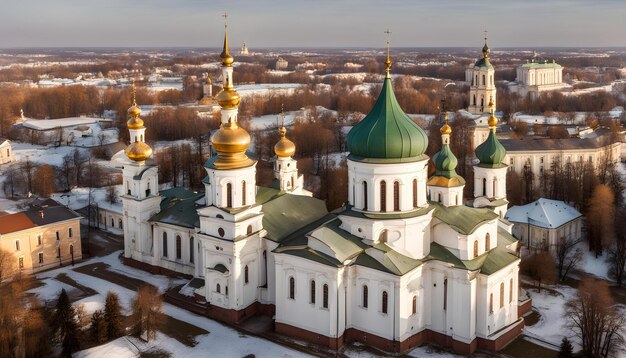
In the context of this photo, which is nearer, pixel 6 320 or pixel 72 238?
pixel 6 320

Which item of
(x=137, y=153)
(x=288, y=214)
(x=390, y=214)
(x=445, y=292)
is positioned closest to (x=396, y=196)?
(x=390, y=214)

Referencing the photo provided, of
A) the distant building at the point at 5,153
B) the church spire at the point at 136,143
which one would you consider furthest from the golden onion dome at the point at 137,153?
the distant building at the point at 5,153

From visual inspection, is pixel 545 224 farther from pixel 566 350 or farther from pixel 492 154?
pixel 566 350

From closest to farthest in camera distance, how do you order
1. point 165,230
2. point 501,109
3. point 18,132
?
point 165,230 < point 18,132 < point 501,109

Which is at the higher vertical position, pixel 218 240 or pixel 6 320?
pixel 218 240

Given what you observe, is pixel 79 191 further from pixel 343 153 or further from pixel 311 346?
pixel 311 346

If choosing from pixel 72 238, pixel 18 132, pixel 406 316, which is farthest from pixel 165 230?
pixel 18 132

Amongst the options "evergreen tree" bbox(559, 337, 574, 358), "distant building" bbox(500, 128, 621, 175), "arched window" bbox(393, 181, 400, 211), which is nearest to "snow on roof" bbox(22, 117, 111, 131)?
"distant building" bbox(500, 128, 621, 175)
